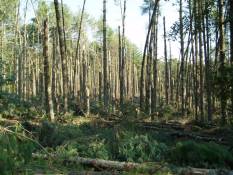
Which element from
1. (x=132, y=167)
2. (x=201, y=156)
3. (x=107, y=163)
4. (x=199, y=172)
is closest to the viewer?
(x=199, y=172)

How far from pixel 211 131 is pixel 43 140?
6502 millimetres

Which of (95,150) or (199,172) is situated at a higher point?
(95,150)

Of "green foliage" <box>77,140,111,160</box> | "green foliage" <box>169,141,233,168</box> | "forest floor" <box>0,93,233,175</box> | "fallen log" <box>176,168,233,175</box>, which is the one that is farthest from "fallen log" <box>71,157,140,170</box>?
"green foliage" <box>169,141,233,168</box>

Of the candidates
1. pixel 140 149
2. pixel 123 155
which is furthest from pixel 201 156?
pixel 123 155

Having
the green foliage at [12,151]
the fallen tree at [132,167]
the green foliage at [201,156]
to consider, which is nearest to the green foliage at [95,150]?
the fallen tree at [132,167]

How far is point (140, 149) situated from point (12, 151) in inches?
253

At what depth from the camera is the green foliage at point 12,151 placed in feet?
13.2

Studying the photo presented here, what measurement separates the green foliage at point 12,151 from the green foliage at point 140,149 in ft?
18.3

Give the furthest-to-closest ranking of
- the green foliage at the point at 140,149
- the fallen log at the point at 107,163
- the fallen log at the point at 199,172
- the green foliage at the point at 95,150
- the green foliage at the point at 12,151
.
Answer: the green foliage at the point at 140,149 < the green foliage at the point at 95,150 < the fallen log at the point at 107,163 < the fallen log at the point at 199,172 < the green foliage at the point at 12,151

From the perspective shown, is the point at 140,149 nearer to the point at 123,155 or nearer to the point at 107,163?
the point at 123,155

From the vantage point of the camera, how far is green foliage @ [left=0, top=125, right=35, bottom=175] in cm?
403

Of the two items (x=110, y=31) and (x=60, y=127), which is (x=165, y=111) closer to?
(x=60, y=127)

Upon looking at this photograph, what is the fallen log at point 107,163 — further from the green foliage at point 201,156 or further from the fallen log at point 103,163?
the green foliage at point 201,156

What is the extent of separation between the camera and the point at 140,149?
10.3 m
